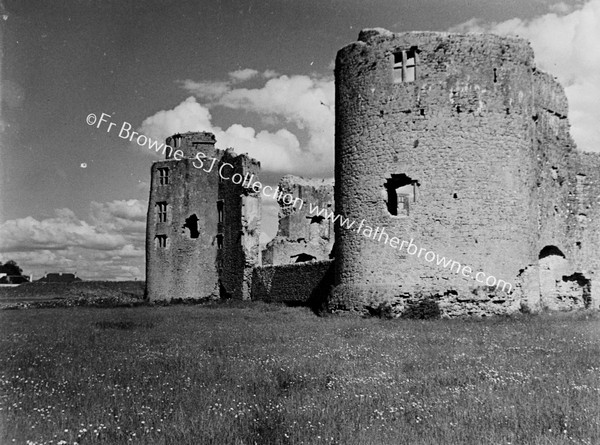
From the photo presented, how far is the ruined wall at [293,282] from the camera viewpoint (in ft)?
79.6

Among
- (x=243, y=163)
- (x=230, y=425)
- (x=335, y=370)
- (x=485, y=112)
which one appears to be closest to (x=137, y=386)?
(x=230, y=425)

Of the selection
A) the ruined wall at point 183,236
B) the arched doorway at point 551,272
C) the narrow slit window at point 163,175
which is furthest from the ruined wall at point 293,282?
the narrow slit window at point 163,175

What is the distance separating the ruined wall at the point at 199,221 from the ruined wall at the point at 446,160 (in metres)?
13.6

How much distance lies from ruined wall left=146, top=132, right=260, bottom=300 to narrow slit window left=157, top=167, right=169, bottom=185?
6cm

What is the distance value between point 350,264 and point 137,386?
11.5m

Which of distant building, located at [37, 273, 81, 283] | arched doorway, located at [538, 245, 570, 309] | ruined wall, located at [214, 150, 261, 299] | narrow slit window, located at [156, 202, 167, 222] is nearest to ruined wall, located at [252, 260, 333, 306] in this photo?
ruined wall, located at [214, 150, 261, 299]

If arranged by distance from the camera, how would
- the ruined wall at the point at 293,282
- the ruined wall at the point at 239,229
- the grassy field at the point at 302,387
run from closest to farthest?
the grassy field at the point at 302,387 → the ruined wall at the point at 293,282 → the ruined wall at the point at 239,229

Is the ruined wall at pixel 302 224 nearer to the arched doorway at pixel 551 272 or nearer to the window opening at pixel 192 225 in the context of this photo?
the window opening at pixel 192 225

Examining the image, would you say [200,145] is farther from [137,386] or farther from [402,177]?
[137,386]

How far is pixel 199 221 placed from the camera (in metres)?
33.4

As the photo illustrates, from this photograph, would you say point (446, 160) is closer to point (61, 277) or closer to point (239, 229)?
point (239, 229)

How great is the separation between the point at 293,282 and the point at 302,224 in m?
8.90

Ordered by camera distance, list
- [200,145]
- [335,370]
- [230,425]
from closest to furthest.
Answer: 1. [230,425]
2. [335,370]
3. [200,145]

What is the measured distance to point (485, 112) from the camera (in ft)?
57.6
